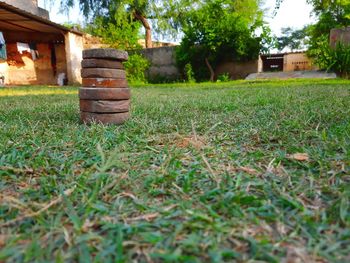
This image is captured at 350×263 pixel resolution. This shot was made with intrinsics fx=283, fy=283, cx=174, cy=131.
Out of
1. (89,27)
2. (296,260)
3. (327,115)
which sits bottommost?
(296,260)

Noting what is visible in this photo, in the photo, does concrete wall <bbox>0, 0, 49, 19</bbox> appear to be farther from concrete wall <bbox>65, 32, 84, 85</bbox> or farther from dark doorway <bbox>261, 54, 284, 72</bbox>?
dark doorway <bbox>261, 54, 284, 72</bbox>

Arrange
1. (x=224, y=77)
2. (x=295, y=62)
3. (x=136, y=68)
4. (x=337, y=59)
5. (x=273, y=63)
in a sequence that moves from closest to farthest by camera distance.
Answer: (x=337, y=59), (x=224, y=77), (x=136, y=68), (x=295, y=62), (x=273, y=63)

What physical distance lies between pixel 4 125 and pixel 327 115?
84.7 inches

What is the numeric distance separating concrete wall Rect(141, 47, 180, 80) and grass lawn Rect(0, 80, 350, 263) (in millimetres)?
11877

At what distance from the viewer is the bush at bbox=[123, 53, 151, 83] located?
12.6m

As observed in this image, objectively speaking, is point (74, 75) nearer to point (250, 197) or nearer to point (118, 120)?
point (118, 120)

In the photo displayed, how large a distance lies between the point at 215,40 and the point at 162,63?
2.78 m

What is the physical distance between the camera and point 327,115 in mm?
1922

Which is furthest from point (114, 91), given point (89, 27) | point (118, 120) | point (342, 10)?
point (342, 10)

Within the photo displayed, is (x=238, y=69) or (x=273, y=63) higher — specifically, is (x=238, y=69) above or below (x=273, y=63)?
below

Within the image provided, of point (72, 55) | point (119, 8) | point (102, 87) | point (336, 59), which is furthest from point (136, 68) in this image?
point (102, 87)

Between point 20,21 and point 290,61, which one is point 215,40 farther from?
point 20,21

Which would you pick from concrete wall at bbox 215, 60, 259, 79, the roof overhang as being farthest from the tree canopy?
concrete wall at bbox 215, 60, 259, 79

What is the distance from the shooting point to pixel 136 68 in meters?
12.7
